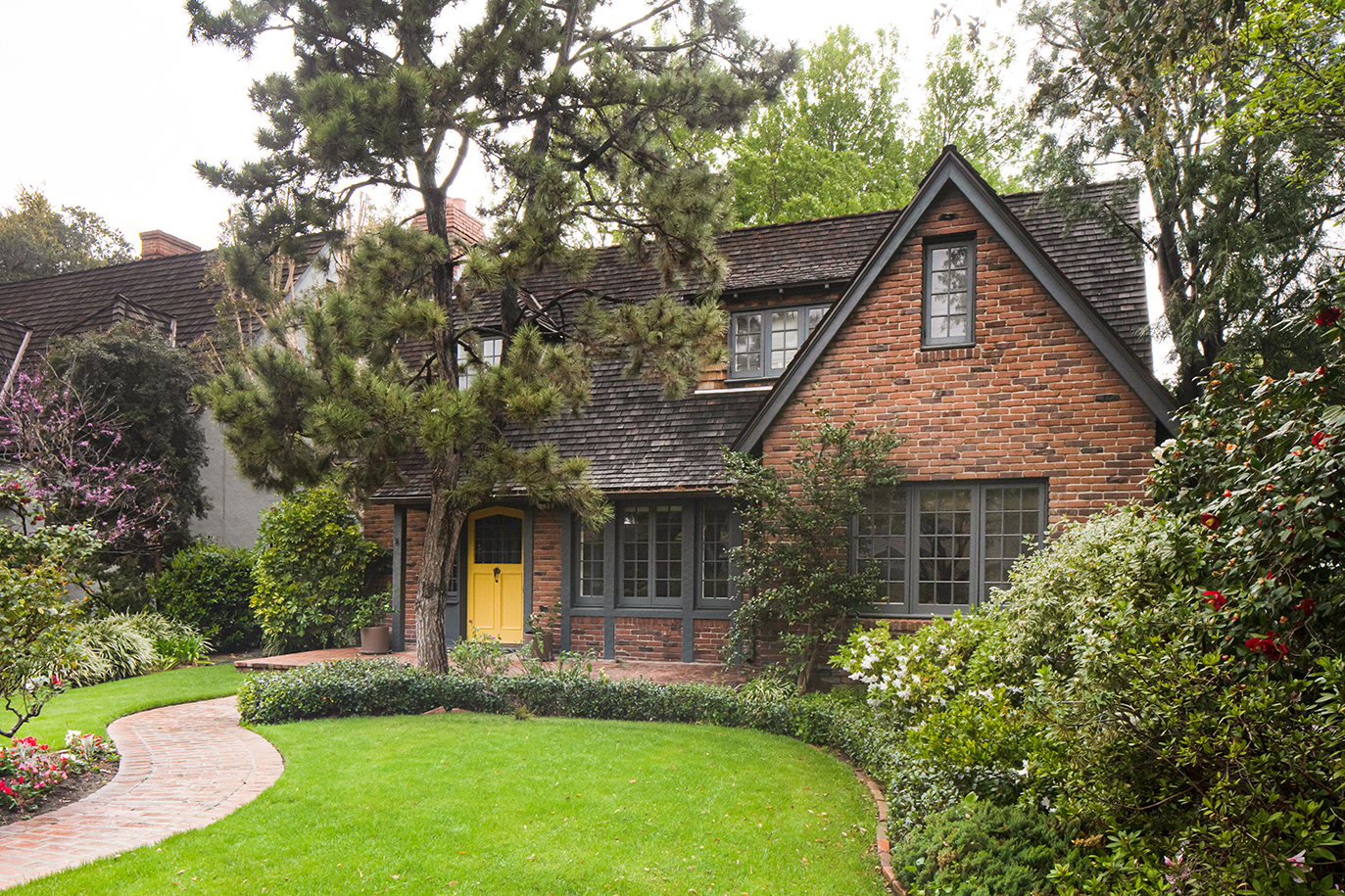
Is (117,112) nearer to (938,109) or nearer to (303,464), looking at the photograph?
(303,464)

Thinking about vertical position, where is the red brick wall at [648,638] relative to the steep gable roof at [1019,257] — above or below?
below

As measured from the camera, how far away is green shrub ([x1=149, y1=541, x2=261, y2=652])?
15.6 m

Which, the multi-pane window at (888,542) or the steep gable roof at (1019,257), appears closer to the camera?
the steep gable roof at (1019,257)

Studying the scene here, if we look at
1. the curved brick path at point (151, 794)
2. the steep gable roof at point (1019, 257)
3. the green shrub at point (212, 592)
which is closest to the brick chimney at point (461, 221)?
the green shrub at point (212, 592)

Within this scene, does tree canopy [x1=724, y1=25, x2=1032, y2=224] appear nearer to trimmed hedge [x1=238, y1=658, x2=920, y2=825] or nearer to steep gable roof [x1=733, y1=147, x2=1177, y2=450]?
steep gable roof [x1=733, y1=147, x2=1177, y2=450]

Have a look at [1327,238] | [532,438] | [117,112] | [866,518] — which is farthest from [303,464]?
[1327,238]

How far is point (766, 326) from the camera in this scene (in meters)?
13.9

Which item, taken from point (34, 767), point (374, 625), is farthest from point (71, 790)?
point (374, 625)

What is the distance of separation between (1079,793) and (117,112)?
52.2 ft

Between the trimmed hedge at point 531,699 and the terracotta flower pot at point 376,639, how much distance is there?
4.13 m

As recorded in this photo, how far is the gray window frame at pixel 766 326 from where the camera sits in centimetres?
1368

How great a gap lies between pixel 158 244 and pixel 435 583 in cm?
1762

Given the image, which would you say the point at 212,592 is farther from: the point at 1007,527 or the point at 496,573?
the point at 1007,527

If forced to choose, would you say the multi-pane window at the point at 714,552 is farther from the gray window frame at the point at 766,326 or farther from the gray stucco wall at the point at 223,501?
the gray stucco wall at the point at 223,501
